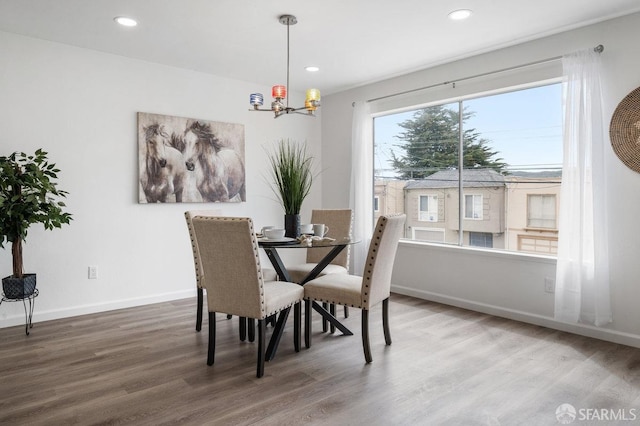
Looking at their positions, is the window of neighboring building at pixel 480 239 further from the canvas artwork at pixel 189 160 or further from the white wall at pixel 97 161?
the white wall at pixel 97 161

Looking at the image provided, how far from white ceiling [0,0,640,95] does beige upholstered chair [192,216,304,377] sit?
1628mm

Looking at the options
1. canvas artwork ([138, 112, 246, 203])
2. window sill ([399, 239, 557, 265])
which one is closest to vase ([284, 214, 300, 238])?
canvas artwork ([138, 112, 246, 203])

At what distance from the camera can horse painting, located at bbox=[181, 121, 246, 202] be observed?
15.2 feet

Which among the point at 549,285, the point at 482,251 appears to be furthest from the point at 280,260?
the point at 549,285

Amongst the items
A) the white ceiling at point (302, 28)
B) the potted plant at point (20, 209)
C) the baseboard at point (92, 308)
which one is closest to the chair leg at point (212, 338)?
the potted plant at point (20, 209)

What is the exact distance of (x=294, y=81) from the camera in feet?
16.9

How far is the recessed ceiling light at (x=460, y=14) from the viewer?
319cm

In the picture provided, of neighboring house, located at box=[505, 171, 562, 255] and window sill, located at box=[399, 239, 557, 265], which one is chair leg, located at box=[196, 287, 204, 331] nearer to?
window sill, located at box=[399, 239, 557, 265]

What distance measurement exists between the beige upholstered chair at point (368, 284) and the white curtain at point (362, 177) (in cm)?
201

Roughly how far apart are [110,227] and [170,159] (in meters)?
0.90

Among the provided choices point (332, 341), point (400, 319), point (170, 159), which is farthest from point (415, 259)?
point (170, 159)

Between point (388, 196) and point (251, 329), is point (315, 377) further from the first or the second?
point (388, 196)

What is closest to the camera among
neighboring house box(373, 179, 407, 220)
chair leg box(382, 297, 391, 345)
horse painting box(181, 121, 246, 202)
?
chair leg box(382, 297, 391, 345)

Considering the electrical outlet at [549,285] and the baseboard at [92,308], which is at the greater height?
the electrical outlet at [549,285]
